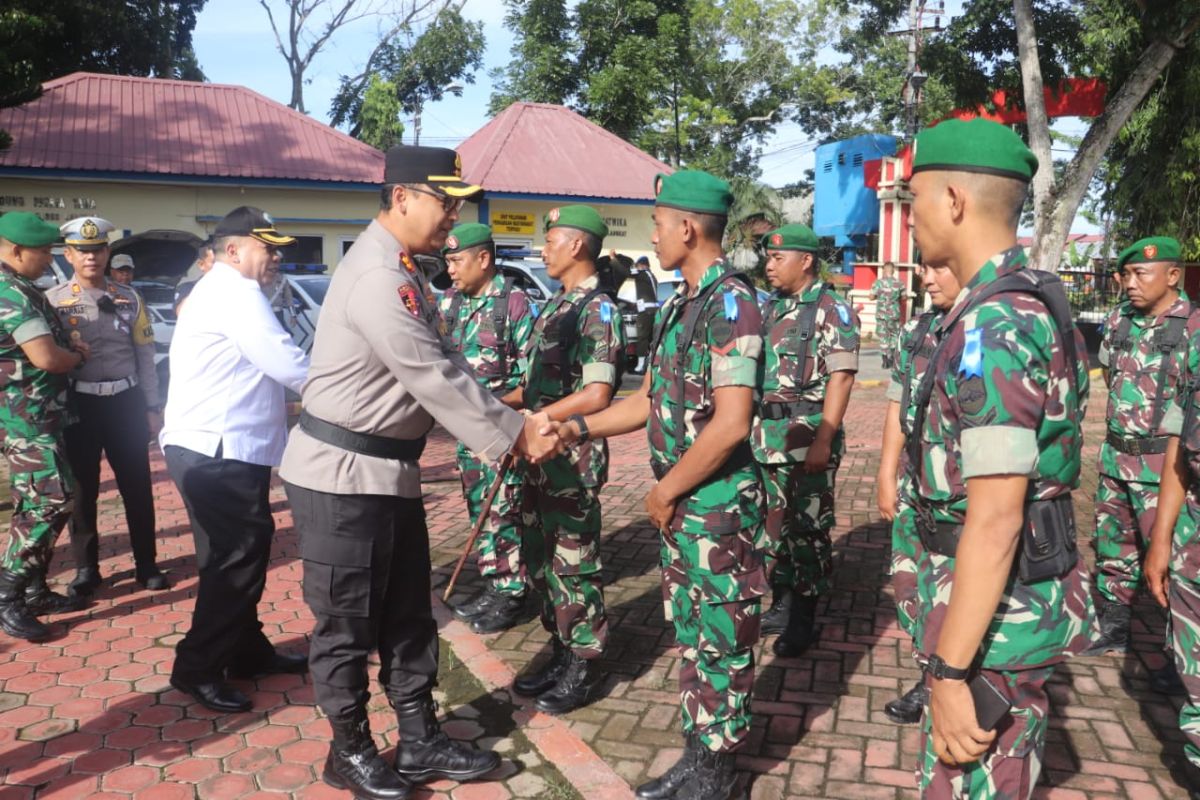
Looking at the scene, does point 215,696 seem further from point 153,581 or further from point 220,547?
point 153,581

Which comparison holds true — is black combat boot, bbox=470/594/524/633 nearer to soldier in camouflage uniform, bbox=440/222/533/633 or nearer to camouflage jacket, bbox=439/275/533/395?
soldier in camouflage uniform, bbox=440/222/533/633

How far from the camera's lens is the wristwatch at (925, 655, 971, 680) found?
1855 mm

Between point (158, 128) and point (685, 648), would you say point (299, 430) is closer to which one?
point (685, 648)

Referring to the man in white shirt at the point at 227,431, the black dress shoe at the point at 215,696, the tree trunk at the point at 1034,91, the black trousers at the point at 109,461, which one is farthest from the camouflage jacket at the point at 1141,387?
the tree trunk at the point at 1034,91

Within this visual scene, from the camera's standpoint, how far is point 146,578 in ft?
17.0

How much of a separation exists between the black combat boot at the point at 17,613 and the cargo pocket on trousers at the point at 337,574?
2.30m

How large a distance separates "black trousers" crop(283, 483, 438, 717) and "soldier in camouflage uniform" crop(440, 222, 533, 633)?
1.55 metres

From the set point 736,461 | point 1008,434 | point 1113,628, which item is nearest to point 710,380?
point 736,461

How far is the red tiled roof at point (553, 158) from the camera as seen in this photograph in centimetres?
2206

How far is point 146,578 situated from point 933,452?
467cm

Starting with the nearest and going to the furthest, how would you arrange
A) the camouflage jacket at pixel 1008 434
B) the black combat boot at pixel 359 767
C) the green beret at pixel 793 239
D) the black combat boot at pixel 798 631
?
1. the camouflage jacket at pixel 1008 434
2. the black combat boot at pixel 359 767
3. the black combat boot at pixel 798 631
4. the green beret at pixel 793 239

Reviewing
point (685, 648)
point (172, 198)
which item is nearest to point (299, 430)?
point (685, 648)

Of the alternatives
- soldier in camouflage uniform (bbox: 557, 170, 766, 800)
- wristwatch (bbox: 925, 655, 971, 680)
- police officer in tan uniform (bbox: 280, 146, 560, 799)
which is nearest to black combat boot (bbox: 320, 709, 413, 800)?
police officer in tan uniform (bbox: 280, 146, 560, 799)

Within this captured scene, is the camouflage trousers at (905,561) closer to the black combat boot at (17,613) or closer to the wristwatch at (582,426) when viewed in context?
the wristwatch at (582,426)
